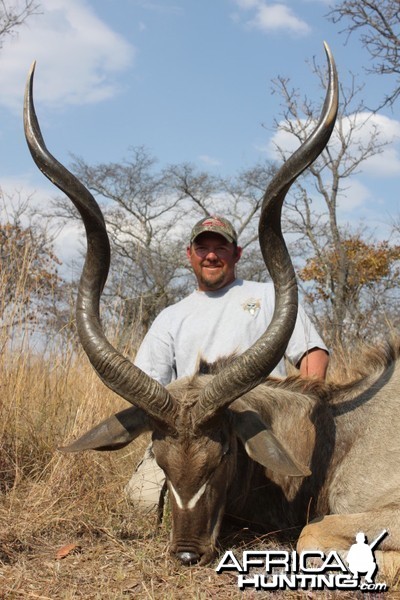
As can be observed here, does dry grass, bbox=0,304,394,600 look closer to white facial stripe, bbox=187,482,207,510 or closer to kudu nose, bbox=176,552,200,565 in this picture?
kudu nose, bbox=176,552,200,565

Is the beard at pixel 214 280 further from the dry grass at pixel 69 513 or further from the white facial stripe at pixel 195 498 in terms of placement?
the white facial stripe at pixel 195 498

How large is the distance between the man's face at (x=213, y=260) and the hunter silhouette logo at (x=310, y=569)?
2.68 m

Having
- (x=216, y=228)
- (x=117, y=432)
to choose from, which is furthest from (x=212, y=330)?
(x=117, y=432)

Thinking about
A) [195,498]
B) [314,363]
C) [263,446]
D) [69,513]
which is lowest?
[69,513]

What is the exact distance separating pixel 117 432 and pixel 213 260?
233 centimetres

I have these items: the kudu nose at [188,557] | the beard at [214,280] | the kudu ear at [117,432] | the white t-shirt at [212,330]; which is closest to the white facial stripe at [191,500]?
the kudu nose at [188,557]

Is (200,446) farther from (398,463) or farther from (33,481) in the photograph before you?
(33,481)

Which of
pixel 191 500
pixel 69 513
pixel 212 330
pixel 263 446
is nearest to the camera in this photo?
pixel 191 500

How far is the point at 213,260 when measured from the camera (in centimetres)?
628

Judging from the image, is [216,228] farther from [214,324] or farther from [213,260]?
[214,324]

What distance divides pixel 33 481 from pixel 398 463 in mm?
3024

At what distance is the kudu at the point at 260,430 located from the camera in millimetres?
4020

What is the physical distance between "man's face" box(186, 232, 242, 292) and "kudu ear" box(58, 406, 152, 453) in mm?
2120

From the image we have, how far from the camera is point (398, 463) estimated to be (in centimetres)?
438
